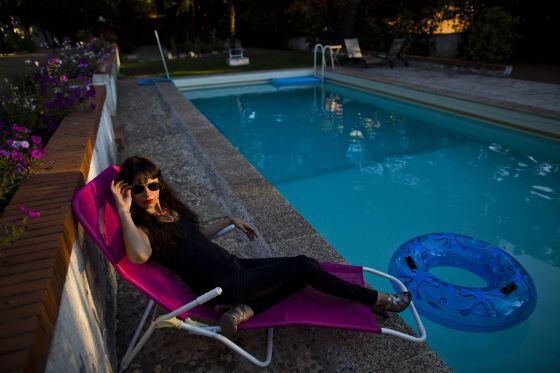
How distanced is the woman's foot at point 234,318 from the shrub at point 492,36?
12806 mm

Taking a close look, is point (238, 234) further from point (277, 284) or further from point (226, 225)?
point (277, 284)

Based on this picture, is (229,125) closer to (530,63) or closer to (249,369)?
(249,369)

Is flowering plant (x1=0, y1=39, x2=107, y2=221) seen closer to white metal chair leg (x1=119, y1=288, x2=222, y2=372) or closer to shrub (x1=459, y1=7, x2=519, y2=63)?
white metal chair leg (x1=119, y1=288, x2=222, y2=372)

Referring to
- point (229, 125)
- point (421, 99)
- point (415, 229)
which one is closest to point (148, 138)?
point (229, 125)

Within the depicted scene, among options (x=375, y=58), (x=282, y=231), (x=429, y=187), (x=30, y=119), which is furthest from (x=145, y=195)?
(x=375, y=58)

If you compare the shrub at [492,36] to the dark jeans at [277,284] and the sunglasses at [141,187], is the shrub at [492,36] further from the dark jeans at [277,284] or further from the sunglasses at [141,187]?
the sunglasses at [141,187]

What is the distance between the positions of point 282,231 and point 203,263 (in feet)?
3.85

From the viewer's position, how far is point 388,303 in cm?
228

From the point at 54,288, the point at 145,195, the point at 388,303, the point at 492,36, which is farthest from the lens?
the point at 492,36

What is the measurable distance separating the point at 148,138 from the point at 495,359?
570 centimetres

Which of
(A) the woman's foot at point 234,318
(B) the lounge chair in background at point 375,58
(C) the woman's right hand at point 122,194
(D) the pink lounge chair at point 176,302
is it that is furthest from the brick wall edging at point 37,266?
(B) the lounge chair in background at point 375,58

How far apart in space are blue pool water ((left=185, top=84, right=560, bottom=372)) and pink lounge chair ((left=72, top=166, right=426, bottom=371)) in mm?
1310

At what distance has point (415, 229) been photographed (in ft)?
14.8

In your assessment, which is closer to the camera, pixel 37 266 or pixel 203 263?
pixel 37 266
